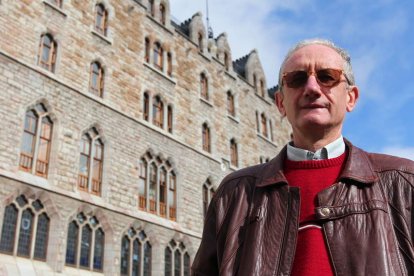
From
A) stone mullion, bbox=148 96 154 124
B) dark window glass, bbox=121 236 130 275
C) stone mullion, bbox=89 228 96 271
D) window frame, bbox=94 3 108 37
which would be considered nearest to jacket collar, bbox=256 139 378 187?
stone mullion, bbox=89 228 96 271

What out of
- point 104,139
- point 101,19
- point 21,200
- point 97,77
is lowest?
point 21,200

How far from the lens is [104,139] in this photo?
12.7m

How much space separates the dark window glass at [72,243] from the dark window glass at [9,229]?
4.62ft

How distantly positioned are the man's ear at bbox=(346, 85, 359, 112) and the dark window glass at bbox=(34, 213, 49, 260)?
32.2 feet

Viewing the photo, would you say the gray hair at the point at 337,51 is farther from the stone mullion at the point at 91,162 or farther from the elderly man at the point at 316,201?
the stone mullion at the point at 91,162

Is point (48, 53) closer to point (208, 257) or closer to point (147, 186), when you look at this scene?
point (147, 186)

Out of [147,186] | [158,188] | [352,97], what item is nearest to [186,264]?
[158,188]

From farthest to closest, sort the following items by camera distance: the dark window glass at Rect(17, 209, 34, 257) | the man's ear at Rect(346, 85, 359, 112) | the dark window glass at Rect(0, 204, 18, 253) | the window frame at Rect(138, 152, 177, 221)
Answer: the window frame at Rect(138, 152, 177, 221) < the dark window glass at Rect(17, 209, 34, 257) < the dark window glass at Rect(0, 204, 18, 253) < the man's ear at Rect(346, 85, 359, 112)

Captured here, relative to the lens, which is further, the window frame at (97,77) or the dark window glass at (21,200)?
the window frame at (97,77)

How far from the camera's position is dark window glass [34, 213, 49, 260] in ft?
33.6

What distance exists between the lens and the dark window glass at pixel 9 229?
9633mm

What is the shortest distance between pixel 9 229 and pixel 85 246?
2080mm

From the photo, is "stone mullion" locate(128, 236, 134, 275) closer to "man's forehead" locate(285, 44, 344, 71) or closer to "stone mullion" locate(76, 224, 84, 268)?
"stone mullion" locate(76, 224, 84, 268)

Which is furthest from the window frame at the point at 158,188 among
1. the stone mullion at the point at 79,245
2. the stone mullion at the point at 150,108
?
the stone mullion at the point at 79,245
